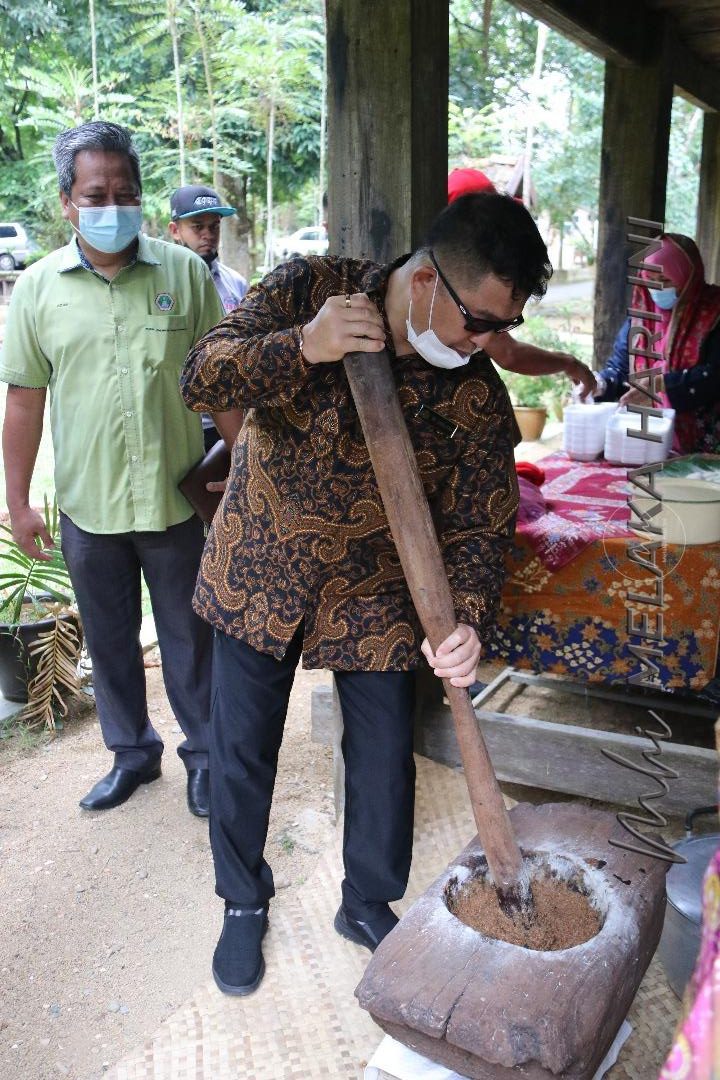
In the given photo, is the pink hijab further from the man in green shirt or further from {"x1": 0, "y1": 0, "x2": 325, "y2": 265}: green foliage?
{"x1": 0, "y1": 0, "x2": 325, "y2": 265}: green foliage

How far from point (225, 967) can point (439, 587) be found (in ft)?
3.88

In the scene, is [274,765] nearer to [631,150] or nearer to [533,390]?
[631,150]

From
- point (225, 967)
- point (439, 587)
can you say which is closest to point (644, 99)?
point (439, 587)

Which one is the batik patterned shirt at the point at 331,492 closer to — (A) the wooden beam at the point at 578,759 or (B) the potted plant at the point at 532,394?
(A) the wooden beam at the point at 578,759

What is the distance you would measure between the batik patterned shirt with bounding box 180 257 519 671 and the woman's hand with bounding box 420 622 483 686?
0.56ft

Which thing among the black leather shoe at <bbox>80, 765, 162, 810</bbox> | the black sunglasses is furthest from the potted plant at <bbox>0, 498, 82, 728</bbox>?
the black sunglasses

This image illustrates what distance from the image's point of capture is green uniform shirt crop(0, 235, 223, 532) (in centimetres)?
275

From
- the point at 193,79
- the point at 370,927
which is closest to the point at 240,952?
the point at 370,927

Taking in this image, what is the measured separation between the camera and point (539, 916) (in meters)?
1.83

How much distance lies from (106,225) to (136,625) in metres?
1.23

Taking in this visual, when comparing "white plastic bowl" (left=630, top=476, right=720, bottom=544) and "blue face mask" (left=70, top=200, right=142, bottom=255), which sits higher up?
"blue face mask" (left=70, top=200, right=142, bottom=255)

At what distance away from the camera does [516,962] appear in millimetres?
1605

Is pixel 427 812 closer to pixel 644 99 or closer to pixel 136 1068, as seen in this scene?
pixel 136 1068

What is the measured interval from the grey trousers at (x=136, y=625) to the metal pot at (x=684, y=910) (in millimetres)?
1545
